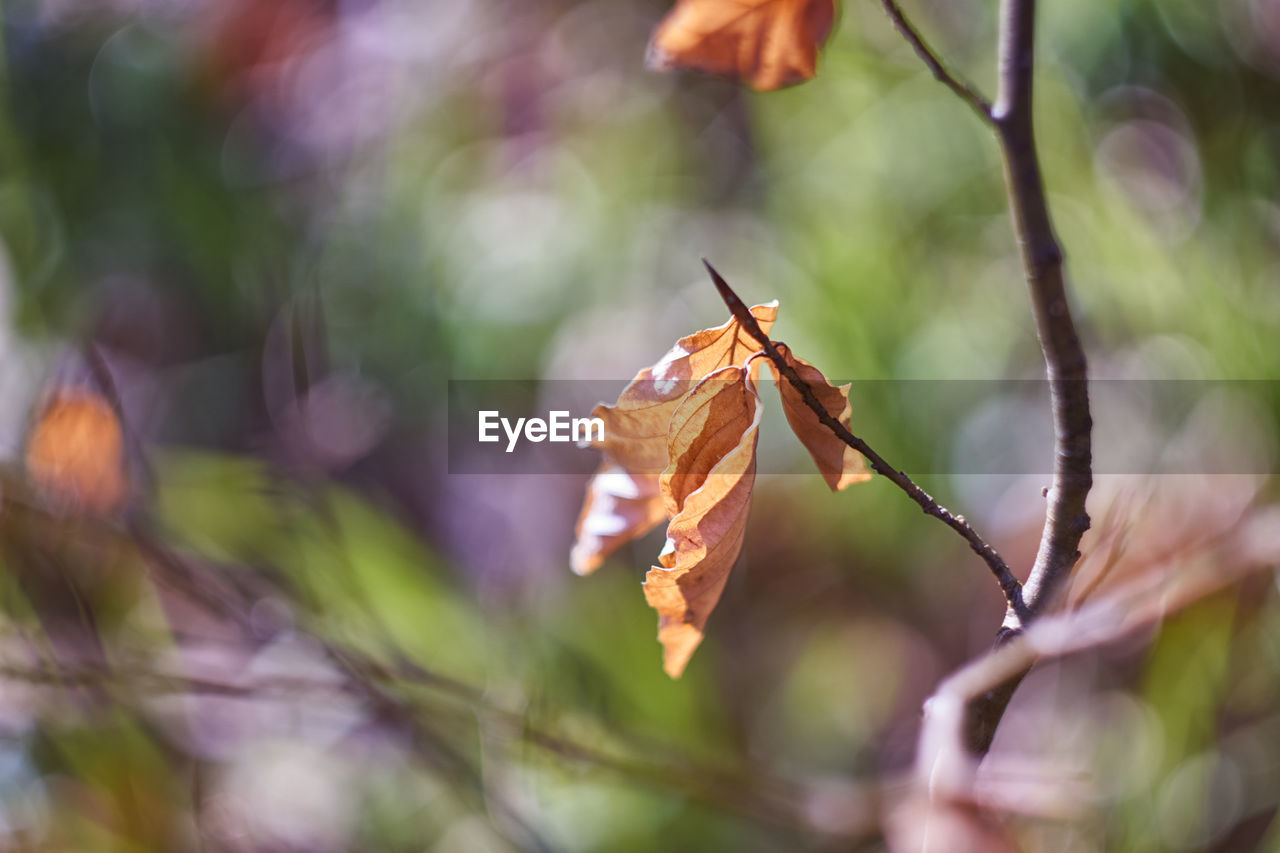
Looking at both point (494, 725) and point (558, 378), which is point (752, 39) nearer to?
point (494, 725)

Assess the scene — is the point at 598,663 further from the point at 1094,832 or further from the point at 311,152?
the point at 311,152

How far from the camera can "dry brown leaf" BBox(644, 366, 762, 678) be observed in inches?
10.6

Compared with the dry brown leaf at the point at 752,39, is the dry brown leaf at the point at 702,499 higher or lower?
lower

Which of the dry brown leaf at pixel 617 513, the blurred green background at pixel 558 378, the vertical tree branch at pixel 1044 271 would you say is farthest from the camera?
the blurred green background at pixel 558 378

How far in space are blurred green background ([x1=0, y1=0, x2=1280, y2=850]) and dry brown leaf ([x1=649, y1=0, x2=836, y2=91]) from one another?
277 millimetres

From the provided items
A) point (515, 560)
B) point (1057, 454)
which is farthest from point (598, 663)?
point (1057, 454)

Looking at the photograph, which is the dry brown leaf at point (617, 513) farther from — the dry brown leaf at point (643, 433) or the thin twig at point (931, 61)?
the thin twig at point (931, 61)

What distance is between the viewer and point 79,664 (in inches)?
28.0

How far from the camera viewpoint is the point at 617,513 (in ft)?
1.12

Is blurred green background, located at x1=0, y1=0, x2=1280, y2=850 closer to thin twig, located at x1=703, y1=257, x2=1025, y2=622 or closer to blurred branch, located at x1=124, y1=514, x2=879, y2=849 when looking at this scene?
blurred branch, located at x1=124, y1=514, x2=879, y2=849

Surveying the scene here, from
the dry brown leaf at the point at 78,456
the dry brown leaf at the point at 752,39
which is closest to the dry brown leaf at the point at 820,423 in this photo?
the dry brown leaf at the point at 752,39

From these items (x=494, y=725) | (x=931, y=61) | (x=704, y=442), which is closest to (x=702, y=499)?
(x=704, y=442)

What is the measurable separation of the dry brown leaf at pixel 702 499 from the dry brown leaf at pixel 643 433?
12 mm

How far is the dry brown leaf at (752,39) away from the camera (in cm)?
33
